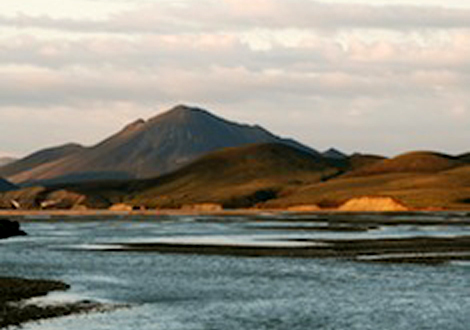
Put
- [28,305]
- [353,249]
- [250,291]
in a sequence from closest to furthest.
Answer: [28,305], [250,291], [353,249]

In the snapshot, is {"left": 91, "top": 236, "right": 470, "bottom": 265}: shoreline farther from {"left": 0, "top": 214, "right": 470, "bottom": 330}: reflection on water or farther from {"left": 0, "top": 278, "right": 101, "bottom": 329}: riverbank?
{"left": 0, "top": 278, "right": 101, "bottom": 329}: riverbank

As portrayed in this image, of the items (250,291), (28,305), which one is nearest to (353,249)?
(250,291)

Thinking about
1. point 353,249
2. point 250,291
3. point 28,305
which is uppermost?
point 353,249

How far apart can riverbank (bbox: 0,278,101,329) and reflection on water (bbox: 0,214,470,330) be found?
1.34 m

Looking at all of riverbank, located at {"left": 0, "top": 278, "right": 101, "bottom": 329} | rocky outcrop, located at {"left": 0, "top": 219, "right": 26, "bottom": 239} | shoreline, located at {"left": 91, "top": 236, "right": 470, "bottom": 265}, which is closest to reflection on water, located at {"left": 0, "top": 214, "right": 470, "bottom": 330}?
riverbank, located at {"left": 0, "top": 278, "right": 101, "bottom": 329}

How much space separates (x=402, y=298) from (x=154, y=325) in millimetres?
15319

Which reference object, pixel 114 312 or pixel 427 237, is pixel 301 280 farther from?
pixel 427 237

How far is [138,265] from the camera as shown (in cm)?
7706

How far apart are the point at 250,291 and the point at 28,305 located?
13574 mm

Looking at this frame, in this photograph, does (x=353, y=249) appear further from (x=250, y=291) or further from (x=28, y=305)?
(x=28, y=305)

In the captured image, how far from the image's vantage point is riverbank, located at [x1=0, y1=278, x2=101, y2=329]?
4553 centimetres

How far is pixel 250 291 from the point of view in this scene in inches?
2249

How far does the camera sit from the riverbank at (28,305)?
45531 mm

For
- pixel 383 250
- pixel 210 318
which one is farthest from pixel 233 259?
pixel 210 318
